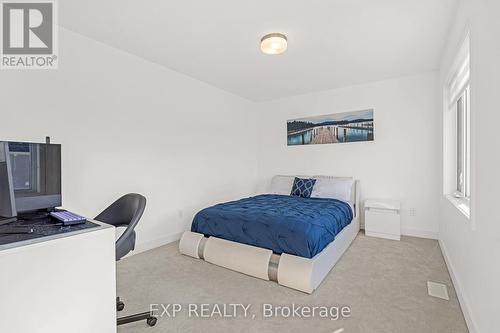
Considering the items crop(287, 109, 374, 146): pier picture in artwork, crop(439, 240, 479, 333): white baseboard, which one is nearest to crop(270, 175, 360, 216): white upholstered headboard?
crop(287, 109, 374, 146): pier picture in artwork

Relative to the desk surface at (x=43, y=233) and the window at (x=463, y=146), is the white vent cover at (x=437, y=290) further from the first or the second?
the desk surface at (x=43, y=233)

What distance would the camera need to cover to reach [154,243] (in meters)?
3.17

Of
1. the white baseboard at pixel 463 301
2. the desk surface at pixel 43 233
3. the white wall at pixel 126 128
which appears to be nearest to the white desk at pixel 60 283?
the desk surface at pixel 43 233

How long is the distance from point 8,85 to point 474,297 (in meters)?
3.93

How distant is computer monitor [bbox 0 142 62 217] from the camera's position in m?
1.18

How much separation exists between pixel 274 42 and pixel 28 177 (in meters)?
2.32

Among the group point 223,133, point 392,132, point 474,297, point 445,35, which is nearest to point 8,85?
point 223,133

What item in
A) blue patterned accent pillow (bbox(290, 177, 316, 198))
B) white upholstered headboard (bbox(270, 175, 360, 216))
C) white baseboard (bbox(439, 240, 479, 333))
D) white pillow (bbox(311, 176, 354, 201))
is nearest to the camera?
white baseboard (bbox(439, 240, 479, 333))

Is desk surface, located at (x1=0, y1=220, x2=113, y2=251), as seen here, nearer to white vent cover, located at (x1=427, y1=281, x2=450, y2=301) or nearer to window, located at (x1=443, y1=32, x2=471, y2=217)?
white vent cover, located at (x1=427, y1=281, x2=450, y2=301)

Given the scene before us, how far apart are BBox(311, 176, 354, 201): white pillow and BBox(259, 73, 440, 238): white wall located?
335mm

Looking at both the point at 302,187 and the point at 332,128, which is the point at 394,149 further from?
the point at 302,187

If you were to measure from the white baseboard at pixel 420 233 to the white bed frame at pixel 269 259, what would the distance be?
1.28m

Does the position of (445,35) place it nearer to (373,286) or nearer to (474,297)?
(474,297)

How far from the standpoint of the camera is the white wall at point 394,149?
3.51 m
